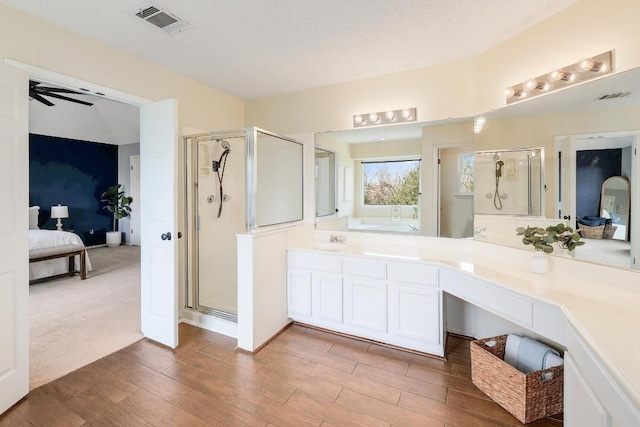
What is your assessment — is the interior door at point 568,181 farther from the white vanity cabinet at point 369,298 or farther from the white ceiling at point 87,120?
the white ceiling at point 87,120

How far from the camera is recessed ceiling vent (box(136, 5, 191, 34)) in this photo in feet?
6.32

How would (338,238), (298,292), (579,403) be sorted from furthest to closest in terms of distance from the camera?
1. (338,238)
2. (298,292)
3. (579,403)

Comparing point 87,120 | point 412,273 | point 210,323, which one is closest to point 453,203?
point 412,273

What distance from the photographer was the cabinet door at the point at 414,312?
2.31m

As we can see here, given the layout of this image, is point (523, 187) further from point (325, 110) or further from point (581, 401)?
point (325, 110)

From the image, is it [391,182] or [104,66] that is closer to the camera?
[104,66]

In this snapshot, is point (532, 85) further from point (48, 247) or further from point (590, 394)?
point (48, 247)

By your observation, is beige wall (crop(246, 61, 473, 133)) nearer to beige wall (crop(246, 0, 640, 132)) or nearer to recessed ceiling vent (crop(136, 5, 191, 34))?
beige wall (crop(246, 0, 640, 132))

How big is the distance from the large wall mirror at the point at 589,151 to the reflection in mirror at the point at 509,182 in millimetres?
41

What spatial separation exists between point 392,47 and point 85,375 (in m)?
3.37

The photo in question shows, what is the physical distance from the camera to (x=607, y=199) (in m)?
1.64

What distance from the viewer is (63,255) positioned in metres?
4.40

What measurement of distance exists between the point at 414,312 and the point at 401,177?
4.03 feet

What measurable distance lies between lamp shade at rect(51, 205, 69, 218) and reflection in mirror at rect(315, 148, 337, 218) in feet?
19.6
